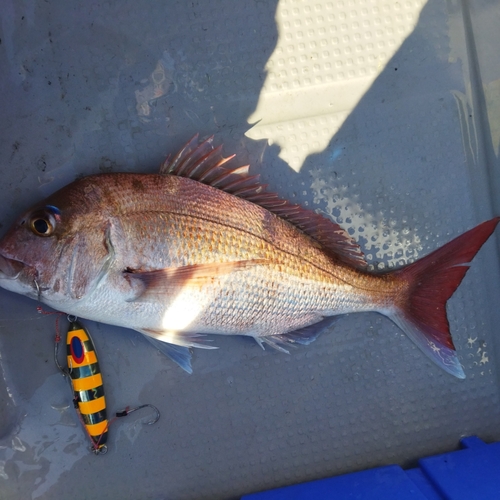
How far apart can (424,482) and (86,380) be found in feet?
4.39

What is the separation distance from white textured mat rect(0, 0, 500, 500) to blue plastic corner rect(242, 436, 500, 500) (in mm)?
78

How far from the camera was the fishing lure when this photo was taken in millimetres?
1487

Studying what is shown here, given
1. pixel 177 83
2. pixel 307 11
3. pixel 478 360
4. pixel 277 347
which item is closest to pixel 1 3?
pixel 177 83

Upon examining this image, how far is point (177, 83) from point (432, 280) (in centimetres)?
120

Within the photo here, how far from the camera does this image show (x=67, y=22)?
153 centimetres

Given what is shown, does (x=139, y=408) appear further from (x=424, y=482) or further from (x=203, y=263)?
(x=424, y=482)

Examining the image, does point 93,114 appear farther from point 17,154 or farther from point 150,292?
point 150,292

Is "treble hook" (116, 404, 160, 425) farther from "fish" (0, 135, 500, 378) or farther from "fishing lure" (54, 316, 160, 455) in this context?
"fish" (0, 135, 500, 378)

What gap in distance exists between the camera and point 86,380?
1489 millimetres

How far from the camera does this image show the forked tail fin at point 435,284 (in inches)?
56.0

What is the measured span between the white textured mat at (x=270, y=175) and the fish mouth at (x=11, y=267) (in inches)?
13.5

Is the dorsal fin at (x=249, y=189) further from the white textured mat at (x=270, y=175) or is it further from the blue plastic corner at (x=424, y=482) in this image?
the blue plastic corner at (x=424, y=482)

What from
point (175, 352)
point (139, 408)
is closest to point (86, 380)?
point (139, 408)

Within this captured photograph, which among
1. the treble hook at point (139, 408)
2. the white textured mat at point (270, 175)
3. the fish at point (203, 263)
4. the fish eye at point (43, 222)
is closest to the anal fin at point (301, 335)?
the fish at point (203, 263)
